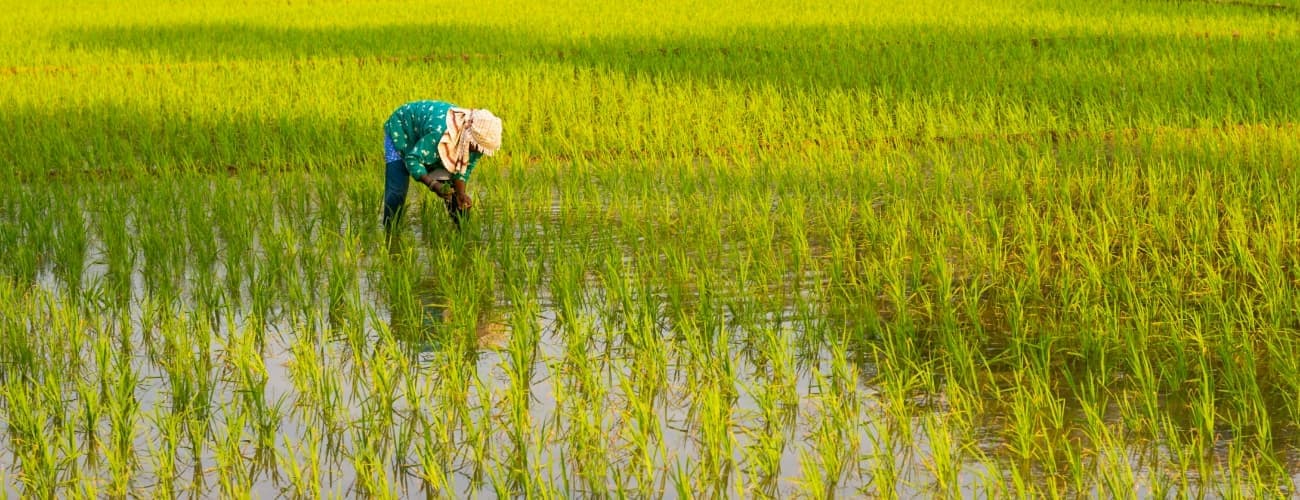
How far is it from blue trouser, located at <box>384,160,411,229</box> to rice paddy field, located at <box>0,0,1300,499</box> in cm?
8

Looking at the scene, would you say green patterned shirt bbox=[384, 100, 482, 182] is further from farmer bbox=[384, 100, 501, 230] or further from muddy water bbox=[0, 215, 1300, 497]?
muddy water bbox=[0, 215, 1300, 497]

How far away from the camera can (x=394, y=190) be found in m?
4.93

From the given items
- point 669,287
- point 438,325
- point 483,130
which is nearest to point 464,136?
point 483,130

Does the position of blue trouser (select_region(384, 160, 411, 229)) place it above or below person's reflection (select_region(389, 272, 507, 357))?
above

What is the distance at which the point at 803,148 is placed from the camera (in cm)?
643

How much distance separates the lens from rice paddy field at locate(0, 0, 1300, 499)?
9.09ft

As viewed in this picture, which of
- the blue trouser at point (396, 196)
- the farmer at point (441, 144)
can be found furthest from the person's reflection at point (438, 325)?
the blue trouser at point (396, 196)

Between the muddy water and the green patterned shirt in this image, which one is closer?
the muddy water

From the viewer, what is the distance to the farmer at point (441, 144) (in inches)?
182

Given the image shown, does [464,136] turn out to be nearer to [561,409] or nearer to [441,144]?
[441,144]

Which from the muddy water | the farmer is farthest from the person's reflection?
the farmer

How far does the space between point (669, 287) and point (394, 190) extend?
1254 millimetres

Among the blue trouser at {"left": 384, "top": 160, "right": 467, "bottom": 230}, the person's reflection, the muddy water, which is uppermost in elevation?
the blue trouser at {"left": 384, "top": 160, "right": 467, "bottom": 230}

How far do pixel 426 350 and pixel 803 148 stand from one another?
312 cm
